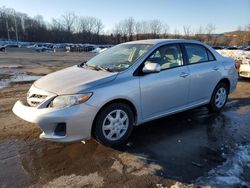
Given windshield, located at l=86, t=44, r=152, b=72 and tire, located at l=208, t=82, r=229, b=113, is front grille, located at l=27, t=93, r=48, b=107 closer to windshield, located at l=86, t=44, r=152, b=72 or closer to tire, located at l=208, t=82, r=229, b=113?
windshield, located at l=86, t=44, r=152, b=72

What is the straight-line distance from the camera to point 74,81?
389 centimetres

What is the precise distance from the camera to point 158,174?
129 inches

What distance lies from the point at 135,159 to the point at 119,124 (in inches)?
23.7

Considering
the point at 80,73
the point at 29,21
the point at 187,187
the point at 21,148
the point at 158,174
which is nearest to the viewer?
the point at 187,187

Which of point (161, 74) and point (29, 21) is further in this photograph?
point (29, 21)

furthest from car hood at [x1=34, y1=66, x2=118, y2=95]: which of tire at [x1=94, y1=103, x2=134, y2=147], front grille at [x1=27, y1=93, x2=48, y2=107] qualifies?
tire at [x1=94, y1=103, x2=134, y2=147]

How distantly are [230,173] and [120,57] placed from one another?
2589 millimetres

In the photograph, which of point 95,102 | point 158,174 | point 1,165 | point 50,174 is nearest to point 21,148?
point 1,165

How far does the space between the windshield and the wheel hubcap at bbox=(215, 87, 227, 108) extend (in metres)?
2.14

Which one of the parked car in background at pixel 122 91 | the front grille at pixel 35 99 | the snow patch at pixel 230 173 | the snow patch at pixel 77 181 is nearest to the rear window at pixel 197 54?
the parked car in background at pixel 122 91

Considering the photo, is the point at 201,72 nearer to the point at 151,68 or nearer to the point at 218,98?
the point at 218,98

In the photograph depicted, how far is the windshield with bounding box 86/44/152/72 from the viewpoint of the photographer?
4.35 meters

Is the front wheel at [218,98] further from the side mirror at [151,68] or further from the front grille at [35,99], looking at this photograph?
the front grille at [35,99]

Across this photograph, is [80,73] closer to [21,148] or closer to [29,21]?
[21,148]
